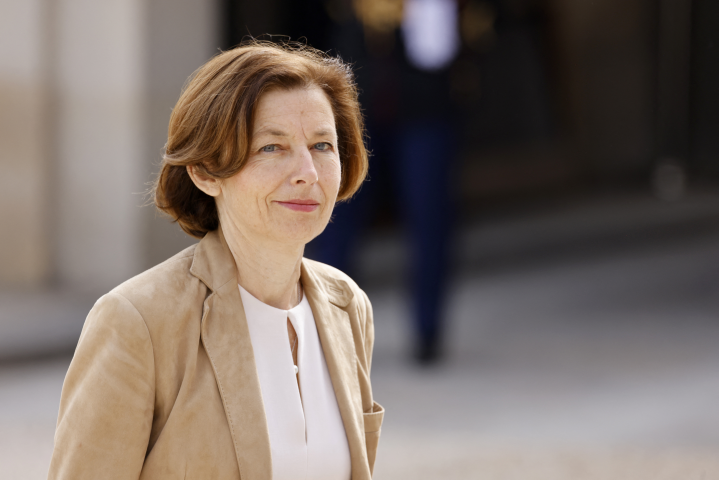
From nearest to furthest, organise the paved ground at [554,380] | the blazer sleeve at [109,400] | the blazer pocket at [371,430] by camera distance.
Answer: the blazer sleeve at [109,400] → the blazer pocket at [371,430] → the paved ground at [554,380]

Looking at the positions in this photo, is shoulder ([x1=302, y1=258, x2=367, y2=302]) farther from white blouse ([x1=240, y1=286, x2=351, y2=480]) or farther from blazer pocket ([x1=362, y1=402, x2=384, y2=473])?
blazer pocket ([x1=362, y1=402, x2=384, y2=473])

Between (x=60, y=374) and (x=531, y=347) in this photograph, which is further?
(x=531, y=347)

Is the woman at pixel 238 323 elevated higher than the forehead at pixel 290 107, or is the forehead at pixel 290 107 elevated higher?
the forehead at pixel 290 107

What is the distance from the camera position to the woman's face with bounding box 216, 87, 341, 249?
1598 millimetres

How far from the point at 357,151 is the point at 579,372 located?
3.36m

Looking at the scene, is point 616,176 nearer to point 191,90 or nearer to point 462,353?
point 462,353

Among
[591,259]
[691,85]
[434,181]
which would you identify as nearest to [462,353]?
[434,181]

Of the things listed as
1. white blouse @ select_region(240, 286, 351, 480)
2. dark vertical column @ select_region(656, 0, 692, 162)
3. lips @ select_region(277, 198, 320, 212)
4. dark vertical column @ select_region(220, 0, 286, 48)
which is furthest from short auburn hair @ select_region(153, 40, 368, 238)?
dark vertical column @ select_region(656, 0, 692, 162)

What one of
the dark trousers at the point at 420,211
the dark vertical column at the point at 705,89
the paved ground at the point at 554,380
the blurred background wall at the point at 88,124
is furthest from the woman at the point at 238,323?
the dark vertical column at the point at 705,89

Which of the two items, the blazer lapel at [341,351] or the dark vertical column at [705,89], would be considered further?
the dark vertical column at [705,89]

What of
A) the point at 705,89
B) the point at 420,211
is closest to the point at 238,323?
the point at 420,211

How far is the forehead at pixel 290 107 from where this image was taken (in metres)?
1.59

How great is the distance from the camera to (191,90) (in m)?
1.62

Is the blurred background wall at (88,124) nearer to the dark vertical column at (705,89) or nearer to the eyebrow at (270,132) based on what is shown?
the dark vertical column at (705,89)
